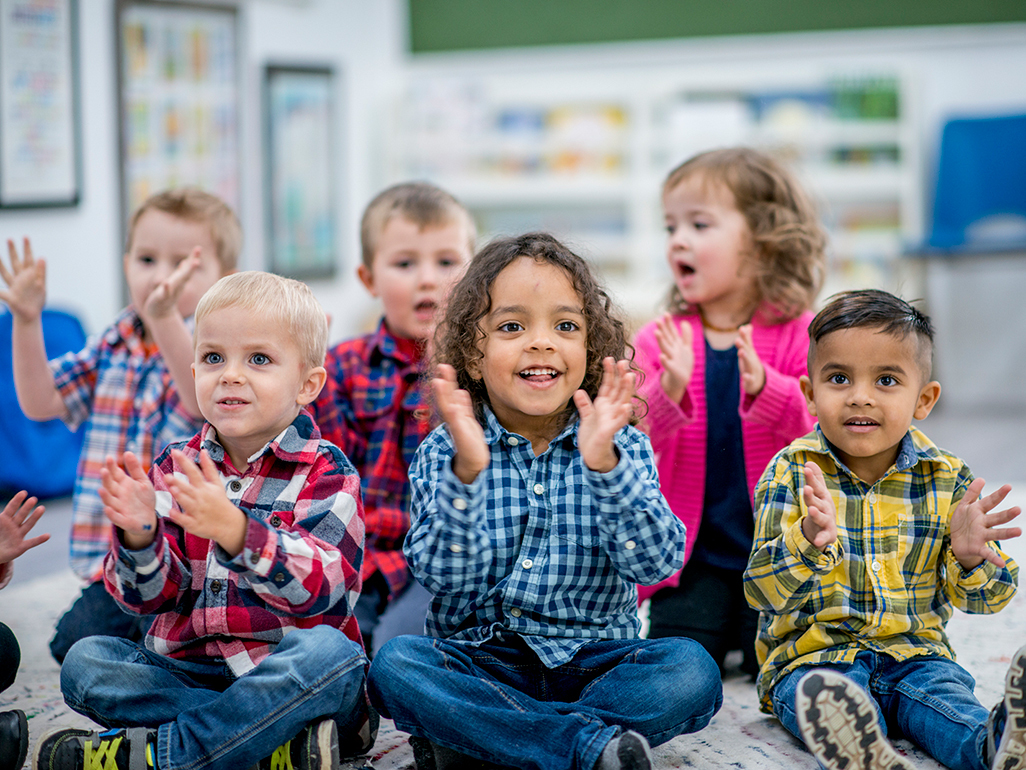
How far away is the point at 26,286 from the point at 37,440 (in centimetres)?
151

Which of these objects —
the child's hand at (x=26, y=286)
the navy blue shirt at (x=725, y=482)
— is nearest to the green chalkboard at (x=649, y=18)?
the navy blue shirt at (x=725, y=482)

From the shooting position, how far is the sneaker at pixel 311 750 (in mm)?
1211

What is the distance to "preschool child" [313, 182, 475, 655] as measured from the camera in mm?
1724

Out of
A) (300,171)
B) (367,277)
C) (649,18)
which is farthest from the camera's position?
(649,18)

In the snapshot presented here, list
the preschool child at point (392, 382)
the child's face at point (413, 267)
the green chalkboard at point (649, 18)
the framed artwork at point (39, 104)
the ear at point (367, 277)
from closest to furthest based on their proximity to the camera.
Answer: the preschool child at point (392, 382) < the child's face at point (413, 267) < the ear at point (367, 277) < the framed artwork at point (39, 104) < the green chalkboard at point (649, 18)

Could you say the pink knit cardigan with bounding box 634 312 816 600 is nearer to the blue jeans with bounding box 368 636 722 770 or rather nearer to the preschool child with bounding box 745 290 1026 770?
the preschool child with bounding box 745 290 1026 770

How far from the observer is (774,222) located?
1876 millimetres

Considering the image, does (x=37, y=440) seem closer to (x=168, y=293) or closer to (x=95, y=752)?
(x=168, y=293)

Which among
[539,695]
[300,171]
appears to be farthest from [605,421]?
[300,171]

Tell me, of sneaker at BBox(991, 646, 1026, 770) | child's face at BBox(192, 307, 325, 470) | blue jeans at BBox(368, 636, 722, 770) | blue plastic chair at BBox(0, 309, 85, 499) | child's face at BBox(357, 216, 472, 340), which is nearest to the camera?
sneaker at BBox(991, 646, 1026, 770)

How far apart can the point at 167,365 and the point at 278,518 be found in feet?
1.72

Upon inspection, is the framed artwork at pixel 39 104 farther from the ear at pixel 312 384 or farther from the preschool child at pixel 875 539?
the preschool child at pixel 875 539

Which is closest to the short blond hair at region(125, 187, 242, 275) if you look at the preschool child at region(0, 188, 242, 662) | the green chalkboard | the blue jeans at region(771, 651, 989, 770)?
the preschool child at region(0, 188, 242, 662)

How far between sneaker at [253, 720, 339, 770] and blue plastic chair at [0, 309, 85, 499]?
2.14m
